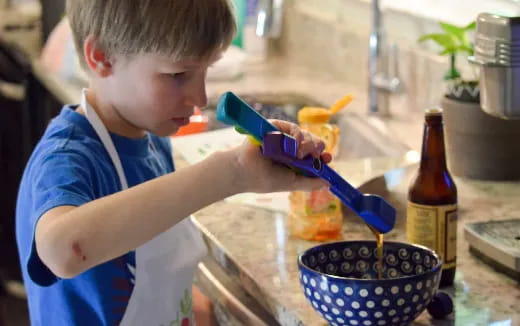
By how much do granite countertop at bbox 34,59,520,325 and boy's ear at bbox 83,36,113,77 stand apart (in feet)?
1.05

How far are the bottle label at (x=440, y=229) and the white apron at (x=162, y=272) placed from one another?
366 millimetres

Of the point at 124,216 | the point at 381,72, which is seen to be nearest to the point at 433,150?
the point at 124,216

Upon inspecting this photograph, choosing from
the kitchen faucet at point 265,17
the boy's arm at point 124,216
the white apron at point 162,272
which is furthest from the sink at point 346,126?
the boy's arm at point 124,216

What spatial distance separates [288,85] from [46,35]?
112 centimetres

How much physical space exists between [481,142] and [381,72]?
0.62m

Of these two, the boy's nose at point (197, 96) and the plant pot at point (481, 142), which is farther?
the plant pot at point (481, 142)

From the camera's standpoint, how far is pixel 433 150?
3.83ft

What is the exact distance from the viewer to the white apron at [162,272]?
1254 millimetres

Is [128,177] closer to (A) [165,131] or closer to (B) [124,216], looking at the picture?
(A) [165,131]

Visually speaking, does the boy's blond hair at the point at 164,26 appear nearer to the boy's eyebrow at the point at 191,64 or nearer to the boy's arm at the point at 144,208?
the boy's eyebrow at the point at 191,64

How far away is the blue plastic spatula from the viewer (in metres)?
0.96

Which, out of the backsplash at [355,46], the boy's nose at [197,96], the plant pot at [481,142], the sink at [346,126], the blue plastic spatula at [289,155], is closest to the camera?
the blue plastic spatula at [289,155]

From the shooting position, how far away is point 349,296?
979mm

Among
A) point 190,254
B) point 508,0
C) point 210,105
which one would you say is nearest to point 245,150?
point 190,254
